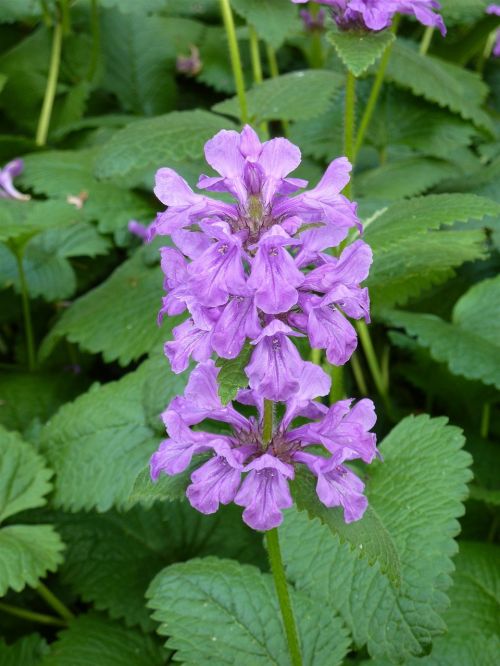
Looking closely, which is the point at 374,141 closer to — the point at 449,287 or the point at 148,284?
the point at 449,287

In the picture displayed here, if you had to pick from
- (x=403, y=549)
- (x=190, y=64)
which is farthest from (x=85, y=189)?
(x=403, y=549)

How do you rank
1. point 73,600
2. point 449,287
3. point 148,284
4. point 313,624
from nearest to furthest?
point 313,624 < point 73,600 < point 148,284 < point 449,287

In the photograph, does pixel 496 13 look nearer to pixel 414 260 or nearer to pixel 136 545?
pixel 414 260

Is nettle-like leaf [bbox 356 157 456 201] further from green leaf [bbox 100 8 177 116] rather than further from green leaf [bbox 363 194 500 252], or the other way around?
green leaf [bbox 100 8 177 116]

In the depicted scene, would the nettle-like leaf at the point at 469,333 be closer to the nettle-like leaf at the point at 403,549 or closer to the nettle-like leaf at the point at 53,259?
the nettle-like leaf at the point at 403,549

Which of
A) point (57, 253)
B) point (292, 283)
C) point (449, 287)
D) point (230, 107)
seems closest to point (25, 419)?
point (57, 253)

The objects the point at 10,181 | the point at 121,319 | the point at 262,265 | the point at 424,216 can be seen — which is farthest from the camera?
the point at 10,181
